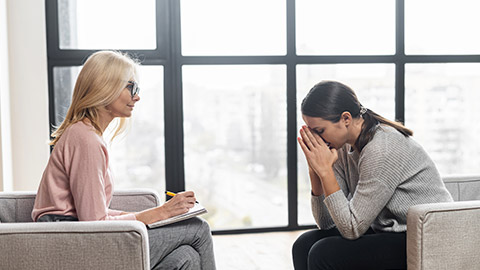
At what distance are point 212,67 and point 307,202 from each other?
3.93 feet

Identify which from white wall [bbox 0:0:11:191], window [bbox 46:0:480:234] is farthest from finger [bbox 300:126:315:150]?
white wall [bbox 0:0:11:191]

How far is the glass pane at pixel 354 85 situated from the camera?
3812mm

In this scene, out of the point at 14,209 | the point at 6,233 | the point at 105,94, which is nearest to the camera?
the point at 6,233

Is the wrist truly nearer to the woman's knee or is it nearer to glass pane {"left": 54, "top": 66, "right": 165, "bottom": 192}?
the woman's knee

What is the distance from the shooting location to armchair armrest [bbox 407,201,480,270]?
1775 millimetres

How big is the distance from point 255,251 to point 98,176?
1.75 m

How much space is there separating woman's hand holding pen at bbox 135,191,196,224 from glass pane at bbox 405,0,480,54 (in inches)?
99.5

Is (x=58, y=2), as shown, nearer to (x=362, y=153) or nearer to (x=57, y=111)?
(x=57, y=111)

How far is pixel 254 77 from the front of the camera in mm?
3750

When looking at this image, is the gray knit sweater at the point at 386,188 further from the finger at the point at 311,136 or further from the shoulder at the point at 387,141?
the finger at the point at 311,136

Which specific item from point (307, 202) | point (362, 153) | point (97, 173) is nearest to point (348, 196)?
point (362, 153)

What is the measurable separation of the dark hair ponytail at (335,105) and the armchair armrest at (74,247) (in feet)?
2.60

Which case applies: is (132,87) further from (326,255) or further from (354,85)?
(354,85)

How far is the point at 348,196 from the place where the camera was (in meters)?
2.23
